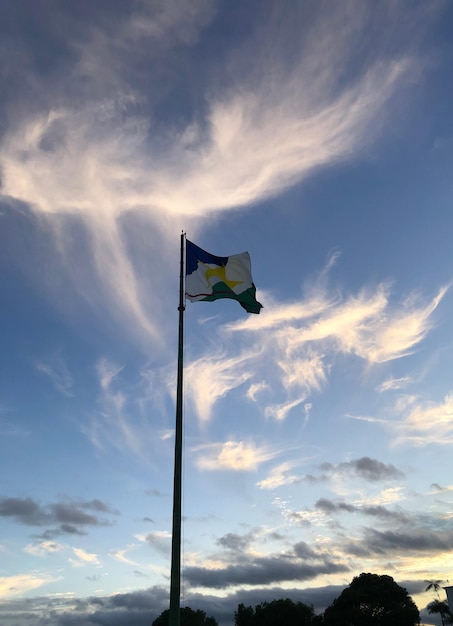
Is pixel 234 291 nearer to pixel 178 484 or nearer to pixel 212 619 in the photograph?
pixel 178 484

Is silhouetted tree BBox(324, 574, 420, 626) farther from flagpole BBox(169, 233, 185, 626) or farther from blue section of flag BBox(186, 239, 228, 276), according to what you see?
flagpole BBox(169, 233, 185, 626)

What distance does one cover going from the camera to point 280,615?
3804 inches

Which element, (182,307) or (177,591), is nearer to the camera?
(177,591)

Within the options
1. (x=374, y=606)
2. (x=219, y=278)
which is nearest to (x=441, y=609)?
(x=374, y=606)

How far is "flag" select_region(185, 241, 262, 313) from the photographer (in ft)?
68.4

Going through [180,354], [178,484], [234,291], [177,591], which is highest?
[234,291]

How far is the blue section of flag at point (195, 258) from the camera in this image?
20.9 m

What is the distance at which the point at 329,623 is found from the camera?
93750mm

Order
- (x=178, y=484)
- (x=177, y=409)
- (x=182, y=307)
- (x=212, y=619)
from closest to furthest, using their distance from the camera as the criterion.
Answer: (x=178, y=484), (x=177, y=409), (x=182, y=307), (x=212, y=619)

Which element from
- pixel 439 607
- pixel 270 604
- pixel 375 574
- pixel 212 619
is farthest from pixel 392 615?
pixel 439 607

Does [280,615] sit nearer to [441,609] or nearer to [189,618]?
[189,618]

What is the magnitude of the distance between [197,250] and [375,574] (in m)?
92.9

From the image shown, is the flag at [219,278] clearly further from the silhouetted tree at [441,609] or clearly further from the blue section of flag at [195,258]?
the silhouetted tree at [441,609]

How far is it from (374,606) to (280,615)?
17.2 metres
